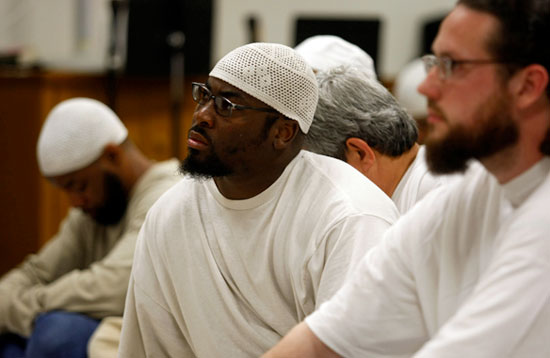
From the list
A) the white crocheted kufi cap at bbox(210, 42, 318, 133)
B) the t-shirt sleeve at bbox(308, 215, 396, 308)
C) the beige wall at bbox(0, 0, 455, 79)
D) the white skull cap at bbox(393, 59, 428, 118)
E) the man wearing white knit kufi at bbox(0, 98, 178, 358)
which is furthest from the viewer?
the beige wall at bbox(0, 0, 455, 79)

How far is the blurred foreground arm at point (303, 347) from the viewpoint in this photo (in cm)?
164

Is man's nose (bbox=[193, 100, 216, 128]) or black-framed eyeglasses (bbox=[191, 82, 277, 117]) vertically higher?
black-framed eyeglasses (bbox=[191, 82, 277, 117])

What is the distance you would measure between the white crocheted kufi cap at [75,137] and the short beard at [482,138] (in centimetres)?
250

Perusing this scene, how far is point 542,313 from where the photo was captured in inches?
54.8

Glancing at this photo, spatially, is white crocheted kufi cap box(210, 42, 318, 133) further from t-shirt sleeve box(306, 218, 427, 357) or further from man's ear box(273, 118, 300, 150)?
t-shirt sleeve box(306, 218, 427, 357)

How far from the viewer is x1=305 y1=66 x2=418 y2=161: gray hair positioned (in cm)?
255

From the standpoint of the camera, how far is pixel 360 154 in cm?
256

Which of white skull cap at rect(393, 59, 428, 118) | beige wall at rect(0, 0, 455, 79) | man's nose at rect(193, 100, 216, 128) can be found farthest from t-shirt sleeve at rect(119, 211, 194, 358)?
beige wall at rect(0, 0, 455, 79)

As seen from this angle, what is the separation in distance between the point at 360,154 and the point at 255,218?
1.59 feet

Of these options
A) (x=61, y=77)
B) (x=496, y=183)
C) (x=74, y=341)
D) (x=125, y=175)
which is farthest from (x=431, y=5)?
(x=496, y=183)

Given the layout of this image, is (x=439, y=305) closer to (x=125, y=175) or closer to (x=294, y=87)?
(x=294, y=87)

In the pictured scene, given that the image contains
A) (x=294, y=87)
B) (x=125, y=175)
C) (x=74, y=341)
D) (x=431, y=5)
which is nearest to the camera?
Answer: (x=294, y=87)

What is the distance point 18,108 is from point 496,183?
447 centimetres

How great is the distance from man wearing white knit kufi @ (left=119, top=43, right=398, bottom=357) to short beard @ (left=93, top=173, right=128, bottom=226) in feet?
4.46
